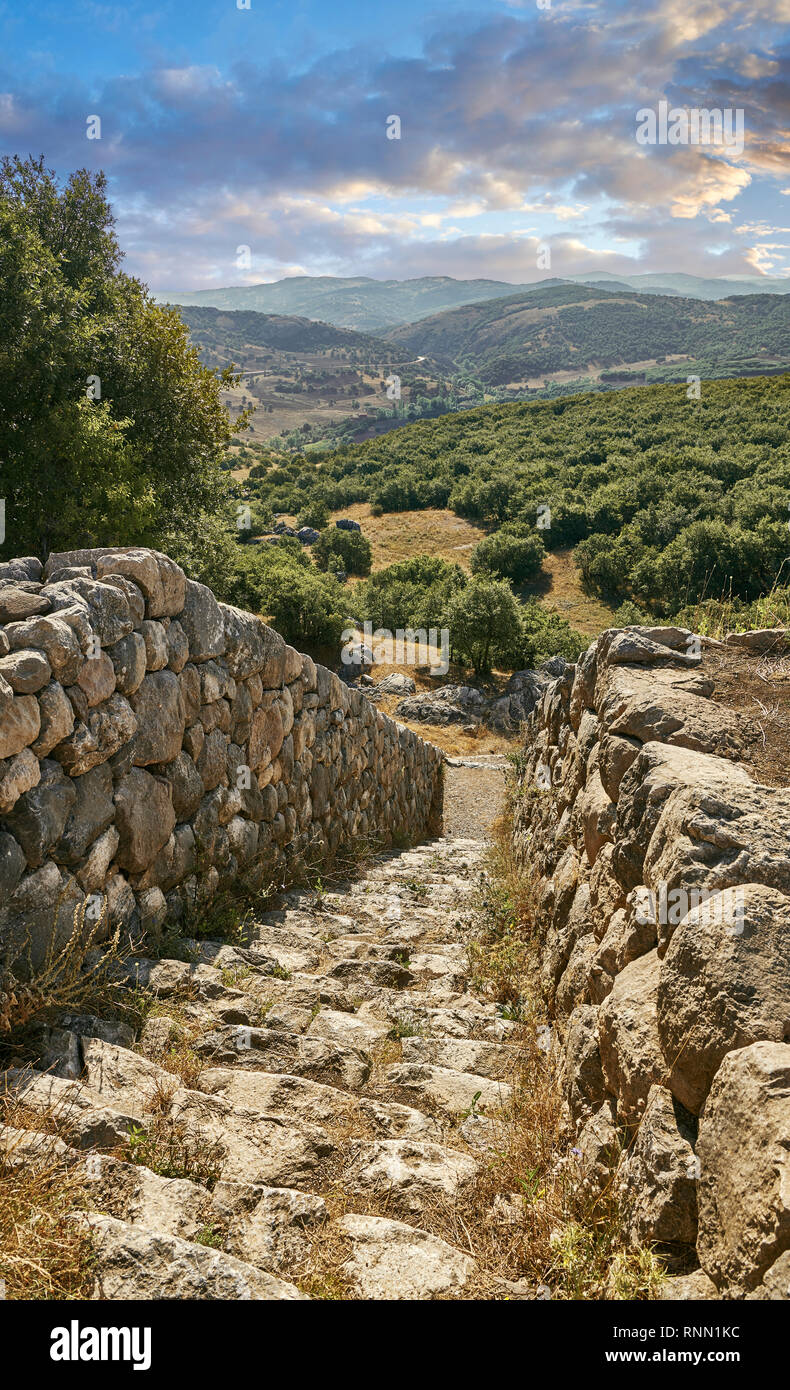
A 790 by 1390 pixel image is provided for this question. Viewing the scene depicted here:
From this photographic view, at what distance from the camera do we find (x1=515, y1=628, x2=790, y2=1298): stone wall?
1.82m

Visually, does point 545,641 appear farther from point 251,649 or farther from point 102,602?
point 102,602

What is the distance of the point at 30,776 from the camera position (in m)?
3.15

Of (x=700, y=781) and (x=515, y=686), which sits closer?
(x=700, y=781)

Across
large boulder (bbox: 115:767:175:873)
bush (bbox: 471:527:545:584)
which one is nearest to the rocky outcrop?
bush (bbox: 471:527:545:584)

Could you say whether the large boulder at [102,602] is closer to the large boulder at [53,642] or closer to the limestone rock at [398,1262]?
the large boulder at [53,642]

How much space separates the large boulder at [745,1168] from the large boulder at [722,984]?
69 millimetres

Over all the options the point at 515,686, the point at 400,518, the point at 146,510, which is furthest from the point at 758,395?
the point at 146,510

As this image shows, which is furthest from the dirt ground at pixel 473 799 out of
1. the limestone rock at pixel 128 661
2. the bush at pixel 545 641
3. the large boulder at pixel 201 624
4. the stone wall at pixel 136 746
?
the limestone rock at pixel 128 661

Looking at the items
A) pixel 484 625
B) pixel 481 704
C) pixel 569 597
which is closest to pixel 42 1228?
pixel 481 704

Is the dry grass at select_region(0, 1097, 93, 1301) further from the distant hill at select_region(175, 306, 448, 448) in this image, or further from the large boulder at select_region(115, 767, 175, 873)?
the distant hill at select_region(175, 306, 448, 448)

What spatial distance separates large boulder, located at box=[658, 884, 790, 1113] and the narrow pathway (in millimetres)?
849
